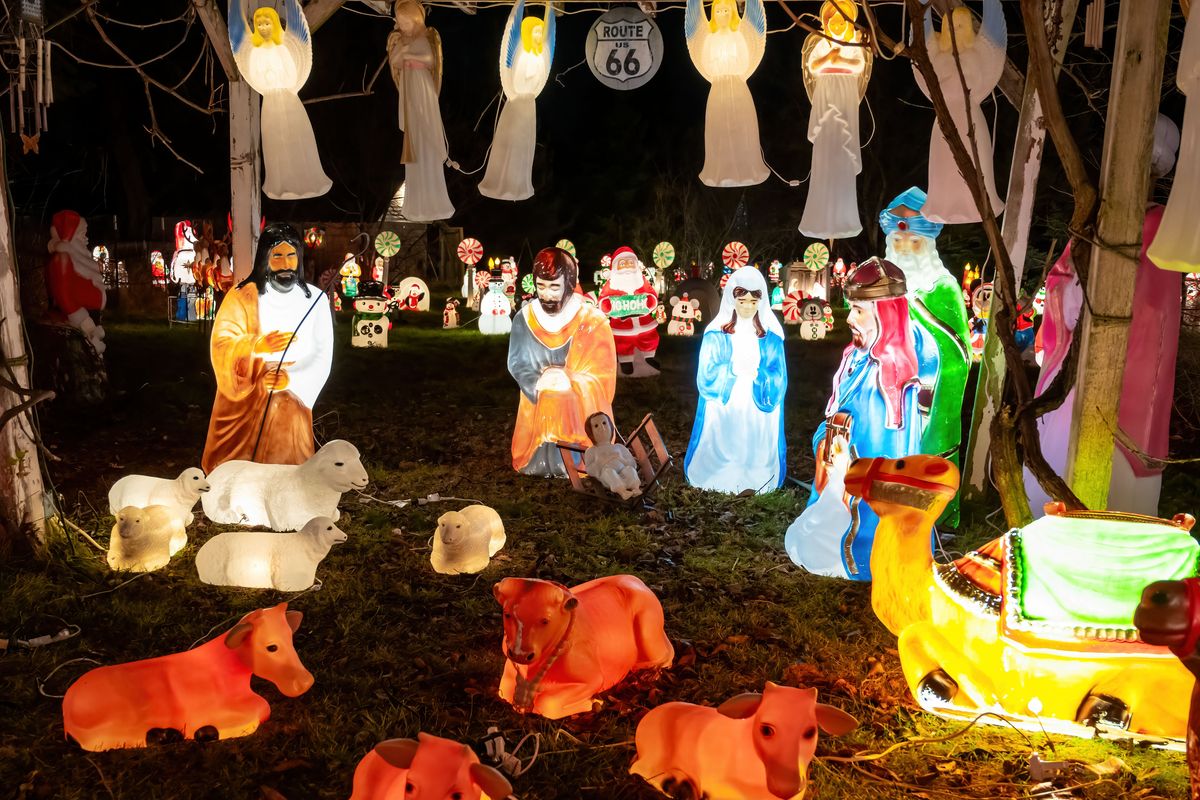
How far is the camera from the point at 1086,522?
145 inches

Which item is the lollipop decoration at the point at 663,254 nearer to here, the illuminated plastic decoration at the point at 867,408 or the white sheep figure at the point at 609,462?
the white sheep figure at the point at 609,462

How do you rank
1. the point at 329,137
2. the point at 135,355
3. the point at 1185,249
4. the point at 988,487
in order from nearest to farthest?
the point at 1185,249 < the point at 988,487 < the point at 135,355 < the point at 329,137

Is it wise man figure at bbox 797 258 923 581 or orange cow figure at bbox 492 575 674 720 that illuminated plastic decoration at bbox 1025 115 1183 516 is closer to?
wise man figure at bbox 797 258 923 581

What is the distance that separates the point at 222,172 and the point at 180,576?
23959 mm

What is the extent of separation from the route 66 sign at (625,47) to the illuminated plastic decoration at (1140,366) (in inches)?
145

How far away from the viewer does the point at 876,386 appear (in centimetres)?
572

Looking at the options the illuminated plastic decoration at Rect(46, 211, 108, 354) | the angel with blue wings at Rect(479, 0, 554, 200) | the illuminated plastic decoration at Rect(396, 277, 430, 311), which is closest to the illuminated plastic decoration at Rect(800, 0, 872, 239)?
the angel with blue wings at Rect(479, 0, 554, 200)

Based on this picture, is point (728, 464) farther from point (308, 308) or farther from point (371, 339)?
point (371, 339)

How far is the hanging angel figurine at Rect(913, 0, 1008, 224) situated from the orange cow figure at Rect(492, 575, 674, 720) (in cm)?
279

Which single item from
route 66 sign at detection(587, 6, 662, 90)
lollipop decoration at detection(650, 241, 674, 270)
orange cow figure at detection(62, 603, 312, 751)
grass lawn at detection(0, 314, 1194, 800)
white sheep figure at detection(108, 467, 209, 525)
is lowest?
grass lawn at detection(0, 314, 1194, 800)

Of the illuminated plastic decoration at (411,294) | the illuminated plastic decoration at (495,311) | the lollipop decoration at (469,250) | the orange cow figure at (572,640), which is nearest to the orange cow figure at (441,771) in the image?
the orange cow figure at (572,640)

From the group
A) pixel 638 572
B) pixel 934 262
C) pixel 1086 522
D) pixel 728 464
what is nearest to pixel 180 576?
pixel 638 572

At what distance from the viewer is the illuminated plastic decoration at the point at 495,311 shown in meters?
17.0

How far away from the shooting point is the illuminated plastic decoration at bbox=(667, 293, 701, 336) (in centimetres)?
1655
